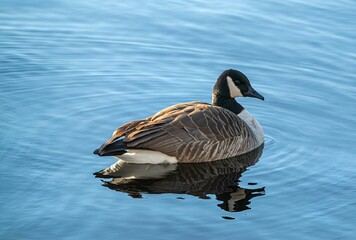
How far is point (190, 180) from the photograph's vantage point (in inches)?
516

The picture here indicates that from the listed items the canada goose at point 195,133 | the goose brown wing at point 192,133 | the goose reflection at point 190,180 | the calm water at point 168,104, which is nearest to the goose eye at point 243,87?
the canada goose at point 195,133

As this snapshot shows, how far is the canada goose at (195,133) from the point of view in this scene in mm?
13305

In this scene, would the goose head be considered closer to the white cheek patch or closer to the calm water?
the white cheek patch

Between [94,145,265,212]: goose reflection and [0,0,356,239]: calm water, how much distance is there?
0.14 feet

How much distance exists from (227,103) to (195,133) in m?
1.45

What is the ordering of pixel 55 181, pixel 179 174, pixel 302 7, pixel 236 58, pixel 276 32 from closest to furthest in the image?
pixel 55 181
pixel 179 174
pixel 236 58
pixel 276 32
pixel 302 7

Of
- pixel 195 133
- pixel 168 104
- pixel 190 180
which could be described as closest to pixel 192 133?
pixel 195 133

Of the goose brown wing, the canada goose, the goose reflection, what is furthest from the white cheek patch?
the goose reflection

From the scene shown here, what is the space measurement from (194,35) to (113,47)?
1.78m

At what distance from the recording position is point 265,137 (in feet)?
49.4

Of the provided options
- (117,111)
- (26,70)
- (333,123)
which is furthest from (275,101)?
(26,70)

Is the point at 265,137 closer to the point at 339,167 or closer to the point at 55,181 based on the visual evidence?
the point at 339,167

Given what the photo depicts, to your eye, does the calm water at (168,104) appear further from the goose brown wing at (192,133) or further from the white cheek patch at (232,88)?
the white cheek patch at (232,88)

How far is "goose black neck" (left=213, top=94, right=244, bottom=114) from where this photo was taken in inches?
597
